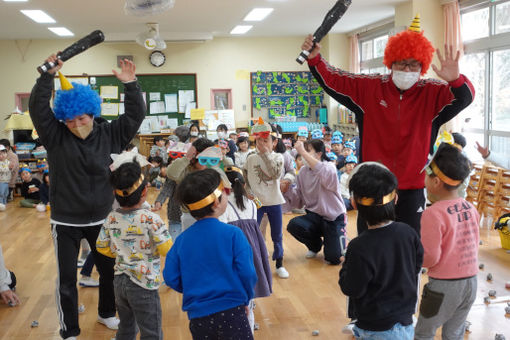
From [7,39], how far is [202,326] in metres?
11.7

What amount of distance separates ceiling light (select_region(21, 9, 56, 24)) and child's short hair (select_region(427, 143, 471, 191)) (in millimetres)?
7918

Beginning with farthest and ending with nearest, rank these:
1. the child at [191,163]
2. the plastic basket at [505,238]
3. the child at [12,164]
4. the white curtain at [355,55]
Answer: the white curtain at [355,55] → the child at [12,164] → the plastic basket at [505,238] → the child at [191,163]

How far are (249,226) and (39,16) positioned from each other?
7623 mm

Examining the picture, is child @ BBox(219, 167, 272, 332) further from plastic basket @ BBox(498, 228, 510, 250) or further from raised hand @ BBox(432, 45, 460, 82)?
plastic basket @ BBox(498, 228, 510, 250)

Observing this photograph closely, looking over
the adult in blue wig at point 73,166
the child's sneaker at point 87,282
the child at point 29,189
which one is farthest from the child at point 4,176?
the adult in blue wig at point 73,166

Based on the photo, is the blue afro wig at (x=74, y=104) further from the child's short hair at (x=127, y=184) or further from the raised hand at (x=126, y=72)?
the child's short hair at (x=127, y=184)

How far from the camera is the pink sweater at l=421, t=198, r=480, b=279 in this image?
83.0 inches

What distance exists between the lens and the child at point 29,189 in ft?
28.0

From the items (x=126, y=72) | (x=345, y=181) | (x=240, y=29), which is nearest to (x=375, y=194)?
(x=126, y=72)

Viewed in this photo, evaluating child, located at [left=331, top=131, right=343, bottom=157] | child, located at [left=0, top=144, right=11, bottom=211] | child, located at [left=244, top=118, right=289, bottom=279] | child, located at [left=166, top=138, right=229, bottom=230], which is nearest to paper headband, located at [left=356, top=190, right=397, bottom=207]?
child, located at [left=166, top=138, right=229, bottom=230]

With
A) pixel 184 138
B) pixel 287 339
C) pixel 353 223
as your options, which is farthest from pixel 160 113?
pixel 287 339

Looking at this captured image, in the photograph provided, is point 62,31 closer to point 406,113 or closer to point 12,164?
point 12,164

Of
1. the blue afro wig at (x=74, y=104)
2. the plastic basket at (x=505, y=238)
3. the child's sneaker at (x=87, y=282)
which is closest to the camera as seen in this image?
the blue afro wig at (x=74, y=104)

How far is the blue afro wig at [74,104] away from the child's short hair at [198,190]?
1.17m
